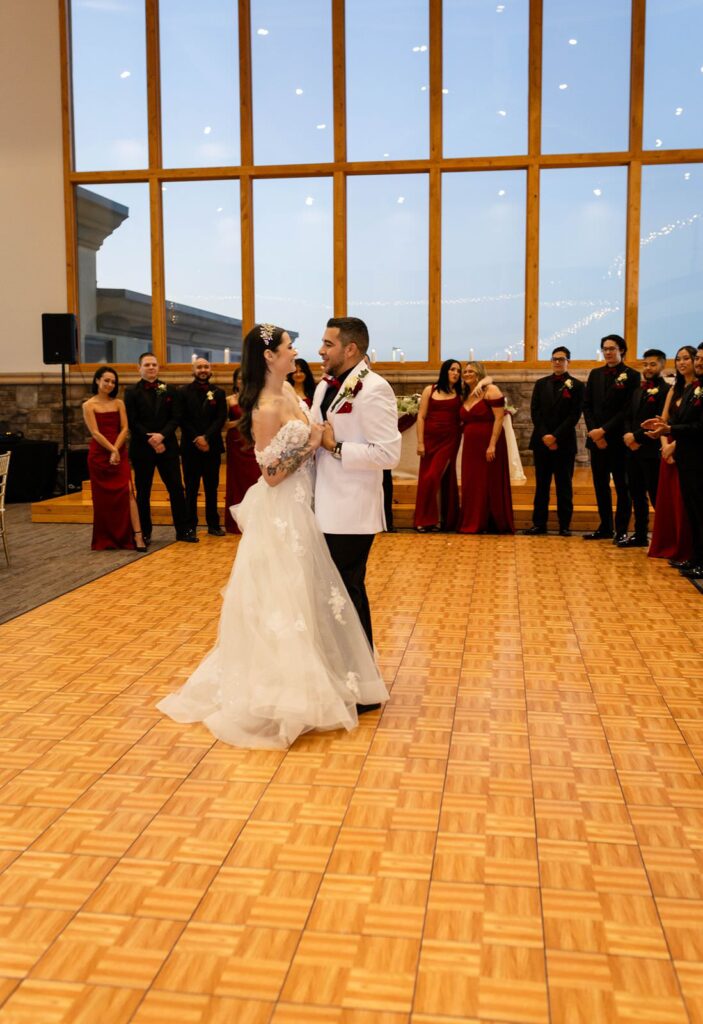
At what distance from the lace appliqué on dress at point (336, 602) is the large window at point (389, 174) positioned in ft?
30.5

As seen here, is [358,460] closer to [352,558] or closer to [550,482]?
[352,558]

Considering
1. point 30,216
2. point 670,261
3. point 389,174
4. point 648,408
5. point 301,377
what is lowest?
point 648,408

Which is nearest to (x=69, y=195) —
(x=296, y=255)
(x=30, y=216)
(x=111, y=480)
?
(x=30, y=216)

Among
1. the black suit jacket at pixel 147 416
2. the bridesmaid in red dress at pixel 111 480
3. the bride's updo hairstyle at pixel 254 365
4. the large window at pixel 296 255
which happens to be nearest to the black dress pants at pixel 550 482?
the black suit jacket at pixel 147 416

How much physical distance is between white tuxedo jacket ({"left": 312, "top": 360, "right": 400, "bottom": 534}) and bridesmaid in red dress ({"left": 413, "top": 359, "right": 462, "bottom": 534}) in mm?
5365

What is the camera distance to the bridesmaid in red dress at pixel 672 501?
7.32 metres

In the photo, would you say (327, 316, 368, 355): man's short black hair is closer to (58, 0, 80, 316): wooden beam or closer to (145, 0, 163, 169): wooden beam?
(58, 0, 80, 316): wooden beam

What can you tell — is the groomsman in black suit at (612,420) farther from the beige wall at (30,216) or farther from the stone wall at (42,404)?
the beige wall at (30,216)

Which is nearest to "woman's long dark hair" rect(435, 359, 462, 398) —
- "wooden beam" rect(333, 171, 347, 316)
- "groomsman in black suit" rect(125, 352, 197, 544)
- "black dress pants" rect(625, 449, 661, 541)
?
"black dress pants" rect(625, 449, 661, 541)

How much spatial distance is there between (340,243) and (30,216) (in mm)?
4126

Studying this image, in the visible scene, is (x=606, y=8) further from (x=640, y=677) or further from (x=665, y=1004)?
(x=665, y=1004)

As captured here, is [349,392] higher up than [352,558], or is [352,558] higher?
[349,392]

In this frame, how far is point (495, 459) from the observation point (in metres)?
9.30

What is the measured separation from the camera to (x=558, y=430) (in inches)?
359
